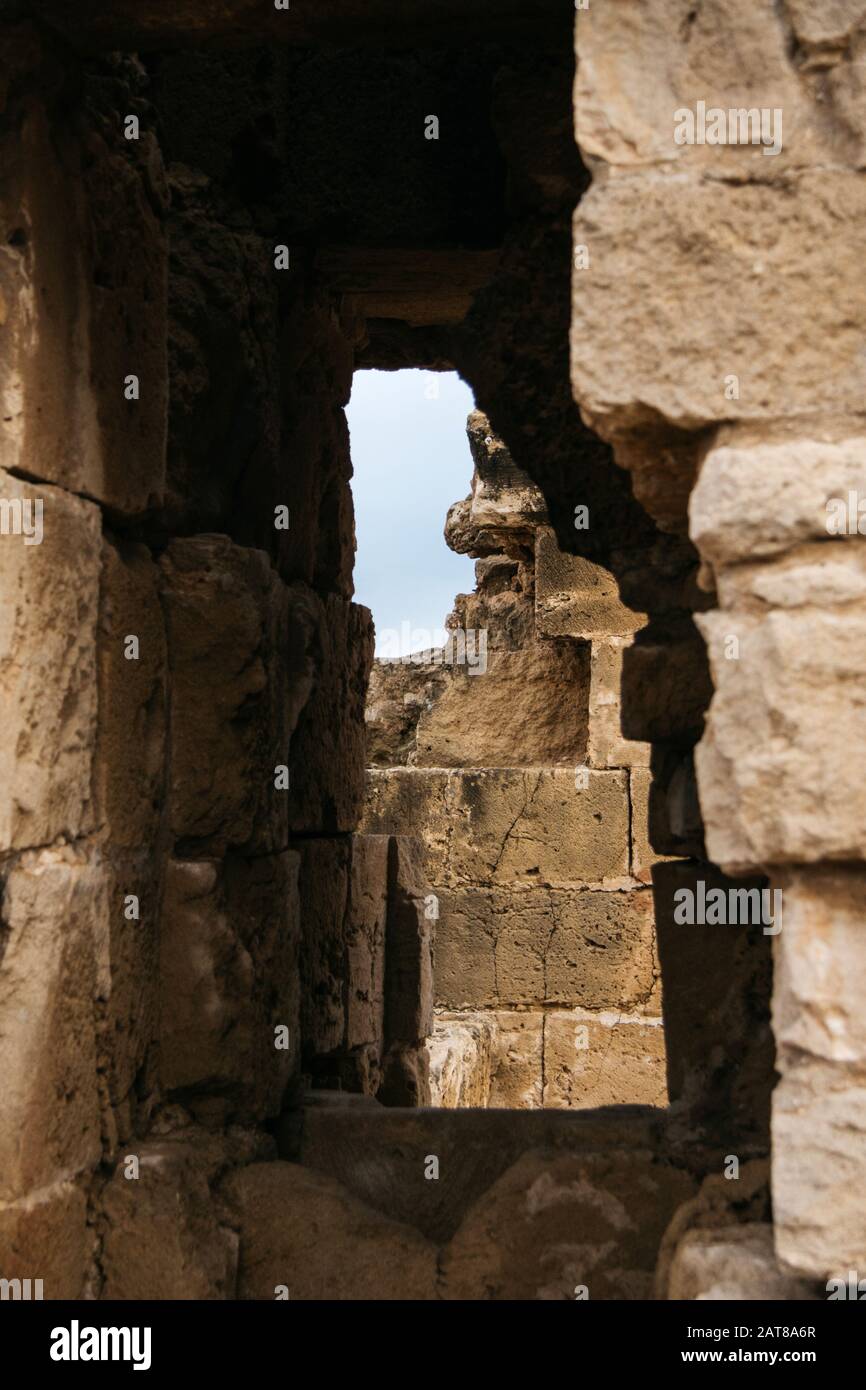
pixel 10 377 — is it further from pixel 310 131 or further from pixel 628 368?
pixel 310 131

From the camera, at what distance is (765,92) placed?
1.90 metres

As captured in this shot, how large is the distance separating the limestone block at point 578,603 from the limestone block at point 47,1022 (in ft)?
18.3

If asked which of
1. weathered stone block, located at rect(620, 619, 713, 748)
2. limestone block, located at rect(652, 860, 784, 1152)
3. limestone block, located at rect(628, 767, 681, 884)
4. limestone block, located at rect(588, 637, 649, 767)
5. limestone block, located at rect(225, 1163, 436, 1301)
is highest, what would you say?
limestone block, located at rect(588, 637, 649, 767)

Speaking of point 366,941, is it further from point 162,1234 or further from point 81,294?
point 81,294

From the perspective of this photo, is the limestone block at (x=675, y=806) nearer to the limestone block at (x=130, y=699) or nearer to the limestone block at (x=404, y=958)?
the limestone block at (x=130, y=699)

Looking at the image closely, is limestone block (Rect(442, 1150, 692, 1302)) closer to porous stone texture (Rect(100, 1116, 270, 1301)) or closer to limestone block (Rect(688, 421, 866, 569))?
porous stone texture (Rect(100, 1116, 270, 1301))

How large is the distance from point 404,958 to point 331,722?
1062 millimetres

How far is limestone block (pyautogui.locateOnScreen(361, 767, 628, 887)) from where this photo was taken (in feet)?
25.8

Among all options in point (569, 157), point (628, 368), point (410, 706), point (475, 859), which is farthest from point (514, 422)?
point (410, 706)

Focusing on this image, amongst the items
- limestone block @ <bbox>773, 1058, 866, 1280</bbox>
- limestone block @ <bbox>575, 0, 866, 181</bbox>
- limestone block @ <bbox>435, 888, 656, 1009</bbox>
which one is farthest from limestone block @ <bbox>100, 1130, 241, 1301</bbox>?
limestone block @ <bbox>435, 888, 656, 1009</bbox>

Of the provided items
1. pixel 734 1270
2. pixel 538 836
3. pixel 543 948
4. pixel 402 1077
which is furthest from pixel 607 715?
pixel 734 1270

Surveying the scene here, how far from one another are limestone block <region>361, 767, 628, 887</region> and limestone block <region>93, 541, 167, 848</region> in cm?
486

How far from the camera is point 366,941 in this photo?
475 centimetres

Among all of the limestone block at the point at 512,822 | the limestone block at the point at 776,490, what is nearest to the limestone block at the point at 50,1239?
the limestone block at the point at 776,490
